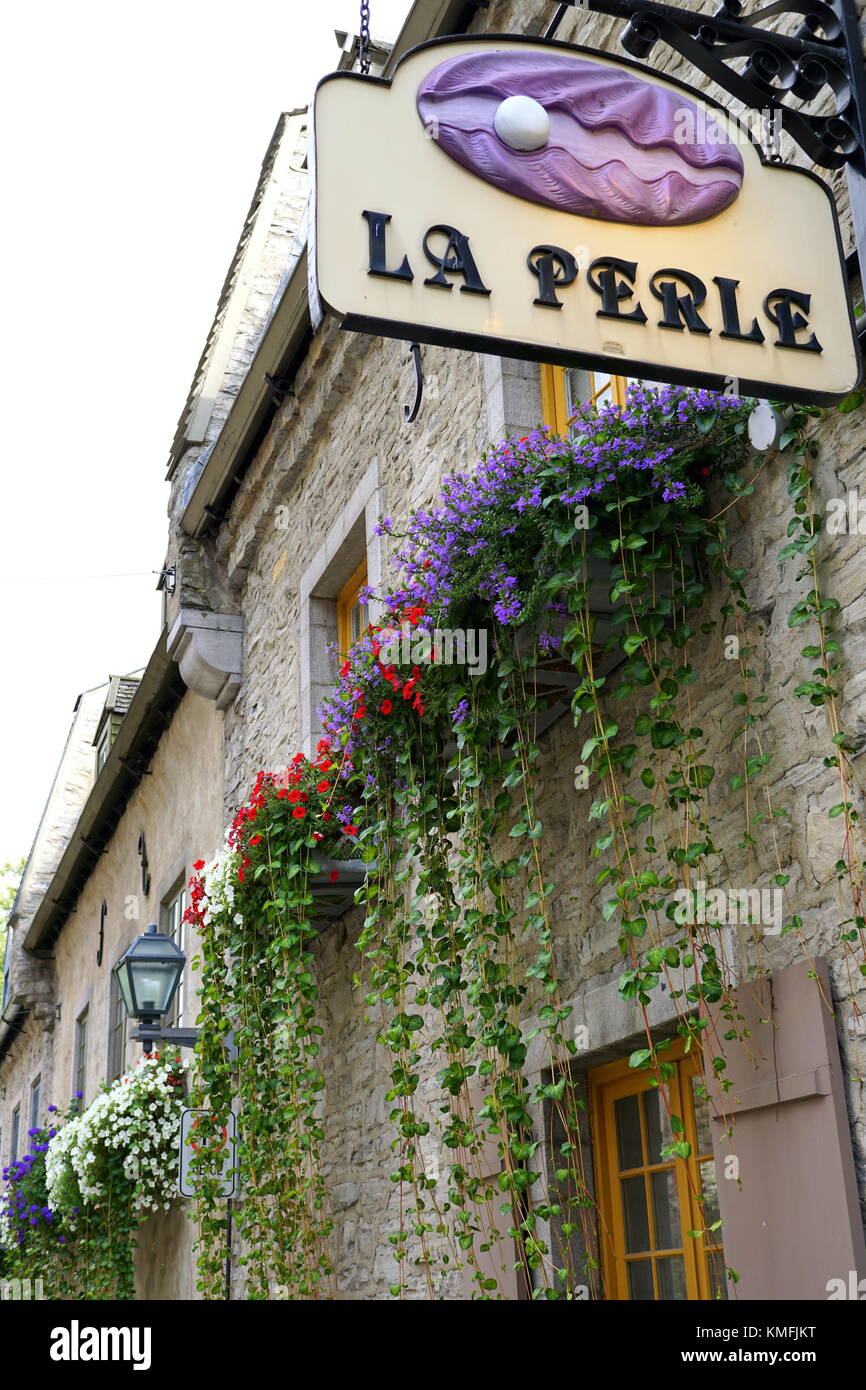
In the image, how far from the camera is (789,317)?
3576mm

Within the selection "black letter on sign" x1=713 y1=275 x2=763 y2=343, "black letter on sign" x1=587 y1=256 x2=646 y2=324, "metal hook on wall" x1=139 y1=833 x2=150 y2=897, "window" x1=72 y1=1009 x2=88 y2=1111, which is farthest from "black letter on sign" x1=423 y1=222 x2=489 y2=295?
"window" x1=72 y1=1009 x2=88 y2=1111

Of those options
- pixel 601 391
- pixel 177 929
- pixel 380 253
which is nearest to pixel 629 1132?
pixel 601 391

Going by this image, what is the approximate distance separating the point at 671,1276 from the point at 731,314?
2.88 metres

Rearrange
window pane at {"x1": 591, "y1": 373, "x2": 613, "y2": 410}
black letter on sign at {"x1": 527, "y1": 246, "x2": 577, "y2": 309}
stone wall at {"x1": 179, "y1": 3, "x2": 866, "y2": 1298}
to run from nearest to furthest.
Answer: black letter on sign at {"x1": 527, "y1": 246, "x2": 577, "y2": 309}, stone wall at {"x1": 179, "y1": 3, "x2": 866, "y2": 1298}, window pane at {"x1": 591, "y1": 373, "x2": 613, "y2": 410}

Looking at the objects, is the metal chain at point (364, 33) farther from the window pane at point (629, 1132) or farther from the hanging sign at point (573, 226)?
the window pane at point (629, 1132)

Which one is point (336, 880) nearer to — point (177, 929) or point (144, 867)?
point (177, 929)

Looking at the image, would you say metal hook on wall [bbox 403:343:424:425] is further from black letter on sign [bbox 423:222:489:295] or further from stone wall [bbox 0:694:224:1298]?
stone wall [bbox 0:694:224:1298]

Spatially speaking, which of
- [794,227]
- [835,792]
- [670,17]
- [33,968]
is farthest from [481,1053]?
[33,968]

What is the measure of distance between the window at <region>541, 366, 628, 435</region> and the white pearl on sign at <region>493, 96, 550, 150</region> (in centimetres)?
199

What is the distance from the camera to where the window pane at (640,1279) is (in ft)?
15.3

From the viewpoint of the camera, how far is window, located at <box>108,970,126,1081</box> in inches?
511

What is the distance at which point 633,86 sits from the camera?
12.0 feet

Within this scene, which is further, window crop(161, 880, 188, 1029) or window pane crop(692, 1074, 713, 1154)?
window crop(161, 880, 188, 1029)
